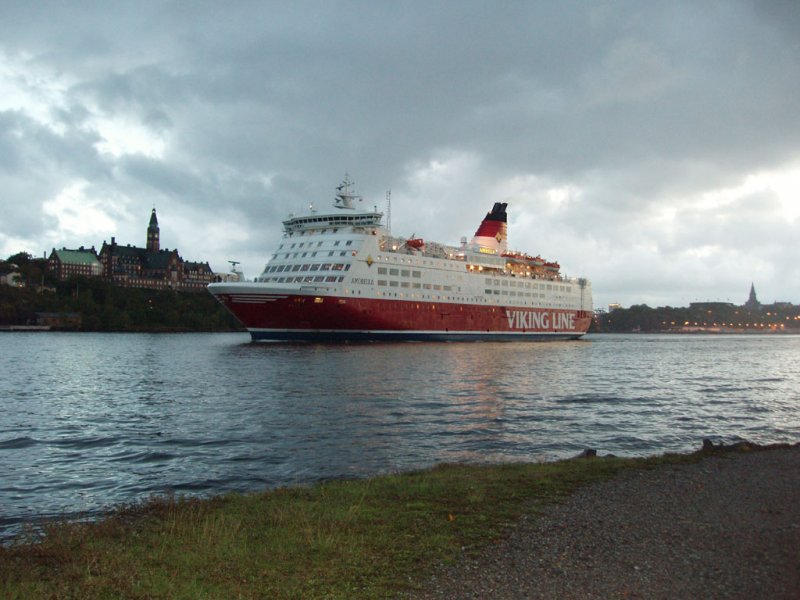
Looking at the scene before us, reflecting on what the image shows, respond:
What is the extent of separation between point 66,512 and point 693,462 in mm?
12841

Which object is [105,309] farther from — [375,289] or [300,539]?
[300,539]

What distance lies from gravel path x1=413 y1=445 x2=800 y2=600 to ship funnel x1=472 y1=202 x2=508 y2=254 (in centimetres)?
8402

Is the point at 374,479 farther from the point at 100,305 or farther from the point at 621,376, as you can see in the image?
the point at 100,305


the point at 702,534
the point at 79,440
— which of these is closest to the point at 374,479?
the point at 702,534

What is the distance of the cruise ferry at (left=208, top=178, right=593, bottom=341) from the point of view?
6053 cm

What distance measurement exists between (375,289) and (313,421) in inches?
1773

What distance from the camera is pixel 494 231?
310 feet

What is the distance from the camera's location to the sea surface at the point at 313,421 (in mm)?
13914

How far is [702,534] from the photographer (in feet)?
26.8

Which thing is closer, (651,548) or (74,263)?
(651,548)

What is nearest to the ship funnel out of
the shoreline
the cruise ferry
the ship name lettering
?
the cruise ferry

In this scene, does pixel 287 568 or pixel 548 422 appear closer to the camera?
pixel 287 568

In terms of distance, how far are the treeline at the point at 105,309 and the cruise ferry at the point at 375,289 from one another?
230 feet

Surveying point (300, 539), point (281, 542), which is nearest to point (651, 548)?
point (300, 539)
